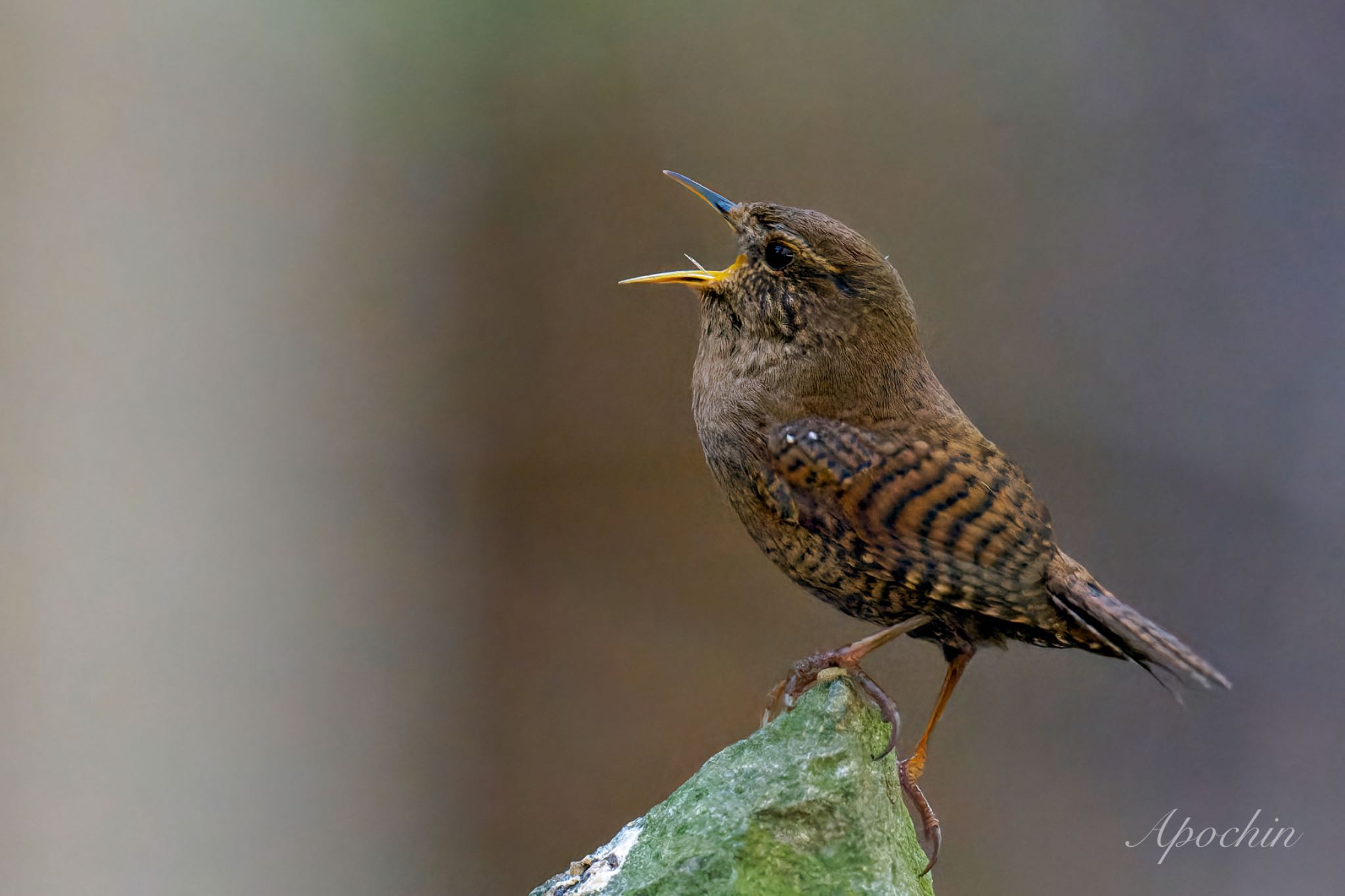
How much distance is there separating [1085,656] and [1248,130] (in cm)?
133

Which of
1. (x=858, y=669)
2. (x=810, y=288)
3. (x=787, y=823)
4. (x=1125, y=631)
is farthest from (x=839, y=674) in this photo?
(x=810, y=288)

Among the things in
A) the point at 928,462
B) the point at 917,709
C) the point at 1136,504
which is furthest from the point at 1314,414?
the point at 928,462

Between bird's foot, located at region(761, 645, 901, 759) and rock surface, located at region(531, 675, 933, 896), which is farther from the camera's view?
bird's foot, located at region(761, 645, 901, 759)

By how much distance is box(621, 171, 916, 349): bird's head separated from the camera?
1.86 meters

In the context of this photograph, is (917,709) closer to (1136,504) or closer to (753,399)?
(1136,504)

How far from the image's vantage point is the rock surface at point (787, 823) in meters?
1.66

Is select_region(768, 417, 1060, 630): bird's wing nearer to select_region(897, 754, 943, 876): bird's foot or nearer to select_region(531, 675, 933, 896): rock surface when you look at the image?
select_region(531, 675, 933, 896): rock surface

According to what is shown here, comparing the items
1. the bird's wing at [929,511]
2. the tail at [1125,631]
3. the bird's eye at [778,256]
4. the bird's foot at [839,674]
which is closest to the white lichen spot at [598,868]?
the bird's foot at [839,674]

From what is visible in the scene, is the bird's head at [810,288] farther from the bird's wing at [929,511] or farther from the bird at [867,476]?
the bird's wing at [929,511]

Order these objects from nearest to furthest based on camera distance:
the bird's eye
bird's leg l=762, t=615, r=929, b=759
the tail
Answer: the tail < bird's leg l=762, t=615, r=929, b=759 < the bird's eye

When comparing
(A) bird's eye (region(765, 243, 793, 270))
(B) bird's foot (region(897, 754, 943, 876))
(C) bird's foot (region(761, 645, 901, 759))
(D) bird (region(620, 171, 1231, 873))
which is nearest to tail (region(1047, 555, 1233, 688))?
(D) bird (region(620, 171, 1231, 873))

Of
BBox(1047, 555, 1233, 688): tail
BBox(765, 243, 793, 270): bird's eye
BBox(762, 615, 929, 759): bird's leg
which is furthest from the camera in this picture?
BBox(765, 243, 793, 270): bird's eye

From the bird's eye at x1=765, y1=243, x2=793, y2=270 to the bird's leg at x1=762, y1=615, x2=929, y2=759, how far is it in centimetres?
63

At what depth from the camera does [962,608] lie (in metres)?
1.68
